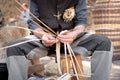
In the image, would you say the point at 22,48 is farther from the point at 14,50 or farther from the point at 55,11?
the point at 55,11

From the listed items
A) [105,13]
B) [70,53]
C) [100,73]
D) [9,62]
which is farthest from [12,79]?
[105,13]

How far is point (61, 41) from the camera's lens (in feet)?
8.70

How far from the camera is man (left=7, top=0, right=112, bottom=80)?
8.61 feet

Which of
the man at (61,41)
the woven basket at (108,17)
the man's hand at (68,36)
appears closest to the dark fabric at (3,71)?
the man at (61,41)

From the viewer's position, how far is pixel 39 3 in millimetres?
3006

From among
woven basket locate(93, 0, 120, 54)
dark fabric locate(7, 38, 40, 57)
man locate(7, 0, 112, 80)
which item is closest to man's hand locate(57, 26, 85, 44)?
man locate(7, 0, 112, 80)

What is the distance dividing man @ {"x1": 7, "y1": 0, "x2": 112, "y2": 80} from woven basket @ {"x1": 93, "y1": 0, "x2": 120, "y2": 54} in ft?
4.76

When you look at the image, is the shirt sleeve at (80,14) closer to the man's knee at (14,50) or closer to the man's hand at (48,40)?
the man's hand at (48,40)

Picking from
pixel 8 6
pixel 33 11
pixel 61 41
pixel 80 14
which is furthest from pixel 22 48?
pixel 8 6

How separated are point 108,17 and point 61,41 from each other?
1.98 m

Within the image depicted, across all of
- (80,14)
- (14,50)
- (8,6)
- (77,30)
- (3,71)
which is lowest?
(3,71)

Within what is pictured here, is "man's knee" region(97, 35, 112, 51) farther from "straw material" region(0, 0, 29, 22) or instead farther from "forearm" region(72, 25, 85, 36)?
"straw material" region(0, 0, 29, 22)

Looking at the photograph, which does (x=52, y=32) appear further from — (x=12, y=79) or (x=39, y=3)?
(x=12, y=79)

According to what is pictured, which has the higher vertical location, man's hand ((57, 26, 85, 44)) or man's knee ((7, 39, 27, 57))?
man's hand ((57, 26, 85, 44))
